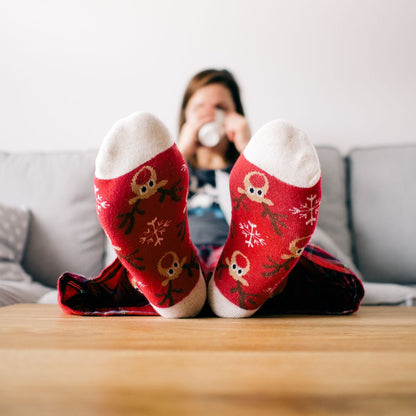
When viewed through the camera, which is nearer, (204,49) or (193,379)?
(193,379)

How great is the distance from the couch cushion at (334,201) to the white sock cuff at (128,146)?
0.77 metres

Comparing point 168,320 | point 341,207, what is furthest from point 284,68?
point 168,320

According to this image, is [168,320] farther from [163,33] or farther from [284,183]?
[163,33]

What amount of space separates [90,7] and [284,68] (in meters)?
0.71

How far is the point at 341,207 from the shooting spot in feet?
3.76

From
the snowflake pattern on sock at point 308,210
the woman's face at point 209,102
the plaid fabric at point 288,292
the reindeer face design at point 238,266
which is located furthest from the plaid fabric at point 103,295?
the woman's face at point 209,102

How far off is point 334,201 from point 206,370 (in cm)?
97

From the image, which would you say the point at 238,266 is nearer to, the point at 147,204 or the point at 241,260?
the point at 241,260

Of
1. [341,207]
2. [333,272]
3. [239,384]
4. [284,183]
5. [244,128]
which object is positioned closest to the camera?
[239,384]

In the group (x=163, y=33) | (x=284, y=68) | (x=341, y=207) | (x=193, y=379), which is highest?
(x=163, y=33)

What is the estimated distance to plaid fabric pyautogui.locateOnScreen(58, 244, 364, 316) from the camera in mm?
533

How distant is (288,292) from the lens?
562 millimetres

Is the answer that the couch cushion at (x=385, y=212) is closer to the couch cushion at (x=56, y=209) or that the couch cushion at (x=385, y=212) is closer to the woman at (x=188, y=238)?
the woman at (x=188, y=238)

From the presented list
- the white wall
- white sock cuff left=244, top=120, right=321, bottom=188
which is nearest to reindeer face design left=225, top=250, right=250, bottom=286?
white sock cuff left=244, top=120, right=321, bottom=188
